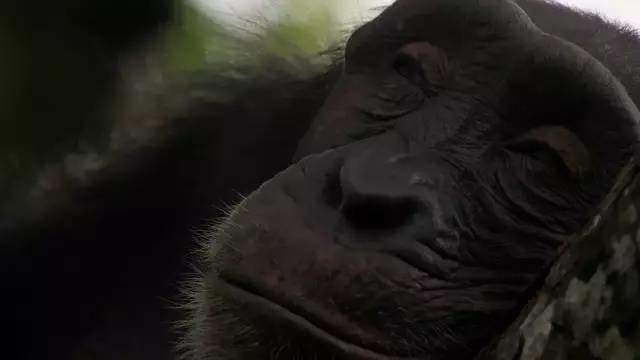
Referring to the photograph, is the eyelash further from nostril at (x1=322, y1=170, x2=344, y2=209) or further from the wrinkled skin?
nostril at (x1=322, y1=170, x2=344, y2=209)

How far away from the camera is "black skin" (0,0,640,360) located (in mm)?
1839

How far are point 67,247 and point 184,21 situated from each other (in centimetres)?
65

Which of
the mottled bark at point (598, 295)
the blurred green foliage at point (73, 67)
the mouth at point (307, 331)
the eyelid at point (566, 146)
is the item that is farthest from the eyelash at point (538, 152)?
the blurred green foliage at point (73, 67)

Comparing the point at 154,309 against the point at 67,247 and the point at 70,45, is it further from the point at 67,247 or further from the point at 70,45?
the point at 70,45

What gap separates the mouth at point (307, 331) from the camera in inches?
71.1

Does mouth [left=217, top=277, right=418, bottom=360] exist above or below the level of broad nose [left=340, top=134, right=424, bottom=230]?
below

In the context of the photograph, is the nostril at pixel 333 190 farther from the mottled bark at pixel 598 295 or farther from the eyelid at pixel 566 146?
the mottled bark at pixel 598 295

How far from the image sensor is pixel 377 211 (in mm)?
1845

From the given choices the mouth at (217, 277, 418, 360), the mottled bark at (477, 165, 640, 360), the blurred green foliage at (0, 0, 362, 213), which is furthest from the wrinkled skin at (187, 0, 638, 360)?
the blurred green foliage at (0, 0, 362, 213)

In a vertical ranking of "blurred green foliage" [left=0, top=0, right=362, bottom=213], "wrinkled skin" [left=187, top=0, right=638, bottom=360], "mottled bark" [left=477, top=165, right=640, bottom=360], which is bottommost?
"blurred green foliage" [left=0, top=0, right=362, bottom=213]

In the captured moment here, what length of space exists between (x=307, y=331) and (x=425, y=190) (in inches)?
12.1

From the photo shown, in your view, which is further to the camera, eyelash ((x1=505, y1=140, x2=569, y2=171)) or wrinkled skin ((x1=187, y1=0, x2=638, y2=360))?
eyelash ((x1=505, y1=140, x2=569, y2=171))

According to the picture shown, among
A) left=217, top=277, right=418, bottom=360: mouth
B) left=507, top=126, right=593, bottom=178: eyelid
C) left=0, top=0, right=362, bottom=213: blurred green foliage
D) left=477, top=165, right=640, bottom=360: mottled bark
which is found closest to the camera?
left=477, top=165, right=640, bottom=360: mottled bark

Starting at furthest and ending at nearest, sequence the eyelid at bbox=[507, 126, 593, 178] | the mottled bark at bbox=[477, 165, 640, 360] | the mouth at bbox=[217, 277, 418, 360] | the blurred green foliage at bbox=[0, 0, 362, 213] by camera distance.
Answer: the blurred green foliage at bbox=[0, 0, 362, 213]
the eyelid at bbox=[507, 126, 593, 178]
the mouth at bbox=[217, 277, 418, 360]
the mottled bark at bbox=[477, 165, 640, 360]
